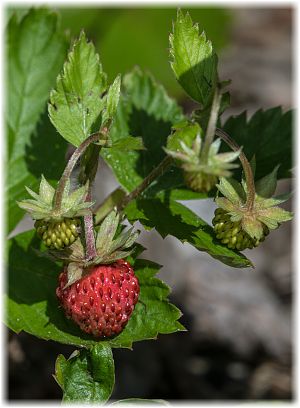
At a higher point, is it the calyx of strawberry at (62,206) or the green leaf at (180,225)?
the calyx of strawberry at (62,206)

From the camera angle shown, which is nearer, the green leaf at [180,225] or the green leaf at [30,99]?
the green leaf at [180,225]

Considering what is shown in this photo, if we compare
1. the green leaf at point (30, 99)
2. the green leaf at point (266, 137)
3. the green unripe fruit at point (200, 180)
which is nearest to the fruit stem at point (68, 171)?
the green unripe fruit at point (200, 180)

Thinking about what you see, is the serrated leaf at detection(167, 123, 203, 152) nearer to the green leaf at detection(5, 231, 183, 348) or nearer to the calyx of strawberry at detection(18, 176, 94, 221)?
the calyx of strawberry at detection(18, 176, 94, 221)

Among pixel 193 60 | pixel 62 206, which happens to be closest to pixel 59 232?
pixel 62 206

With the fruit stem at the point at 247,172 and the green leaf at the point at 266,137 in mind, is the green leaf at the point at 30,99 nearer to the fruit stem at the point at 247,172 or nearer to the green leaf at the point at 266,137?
the green leaf at the point at 266,137

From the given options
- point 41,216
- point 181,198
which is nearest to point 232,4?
point 181,198

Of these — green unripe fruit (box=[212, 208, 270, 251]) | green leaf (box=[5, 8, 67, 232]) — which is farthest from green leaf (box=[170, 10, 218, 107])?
green leaf (box=[5, 8, 67, 232])
